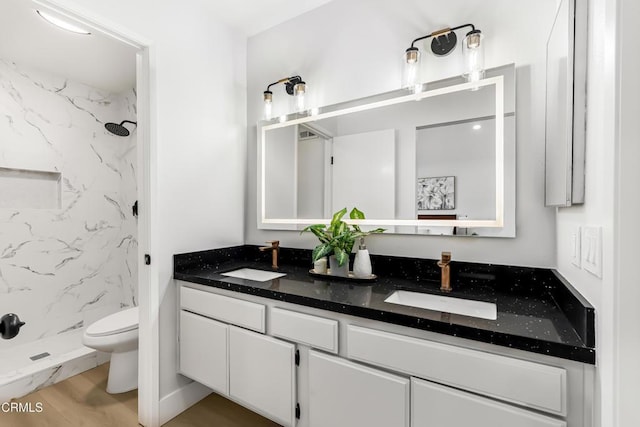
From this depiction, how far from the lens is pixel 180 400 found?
180 centimetres

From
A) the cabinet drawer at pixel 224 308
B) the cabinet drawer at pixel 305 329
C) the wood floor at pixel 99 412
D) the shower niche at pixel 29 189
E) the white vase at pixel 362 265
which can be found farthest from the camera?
the shower niche at pixel 29 189

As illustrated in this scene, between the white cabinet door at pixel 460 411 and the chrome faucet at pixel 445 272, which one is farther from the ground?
the chrome faucet at pixel 445 272

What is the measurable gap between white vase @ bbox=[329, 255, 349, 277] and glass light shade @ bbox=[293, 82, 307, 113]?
1010 mm

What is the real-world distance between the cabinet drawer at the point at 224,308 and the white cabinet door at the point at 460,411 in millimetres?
736

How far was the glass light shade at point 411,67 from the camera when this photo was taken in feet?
5.02

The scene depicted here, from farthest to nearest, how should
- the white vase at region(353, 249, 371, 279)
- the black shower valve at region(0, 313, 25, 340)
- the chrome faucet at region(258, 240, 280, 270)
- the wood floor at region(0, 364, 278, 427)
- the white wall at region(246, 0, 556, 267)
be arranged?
1. the chrome faucet at region(258, 240, 280, 270)
2. the wood floor at region(0, 364, 278, 427)
3. the white vase at region(353, 249, 371, 279)
4. the white wall at region(246, 0, 556, 267)
5. the black shower valve at region(0, 313, 25, 340)

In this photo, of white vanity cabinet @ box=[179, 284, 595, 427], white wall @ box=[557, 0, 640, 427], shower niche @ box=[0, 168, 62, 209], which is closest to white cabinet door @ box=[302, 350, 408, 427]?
white vanity cabinet @ box=[179, 284, 595, 427]

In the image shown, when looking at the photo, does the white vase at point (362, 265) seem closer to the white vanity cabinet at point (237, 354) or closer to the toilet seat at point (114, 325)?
the white vanity cabinet at point (237, 354)

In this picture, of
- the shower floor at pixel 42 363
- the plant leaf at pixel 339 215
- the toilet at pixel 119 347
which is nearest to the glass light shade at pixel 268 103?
the plant leaf at pixel 339 215

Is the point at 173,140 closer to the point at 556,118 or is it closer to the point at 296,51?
the point at 296,51

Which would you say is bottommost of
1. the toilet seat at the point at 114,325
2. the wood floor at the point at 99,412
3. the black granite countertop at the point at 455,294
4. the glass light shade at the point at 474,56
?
the wood floor at the point at 99,412

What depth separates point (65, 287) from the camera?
2734 mm

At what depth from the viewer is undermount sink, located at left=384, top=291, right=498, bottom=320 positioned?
1246 millimetres

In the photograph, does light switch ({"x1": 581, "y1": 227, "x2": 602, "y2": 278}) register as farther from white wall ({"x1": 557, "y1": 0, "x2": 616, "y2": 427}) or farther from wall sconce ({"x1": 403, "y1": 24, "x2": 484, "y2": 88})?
wall sconce ({"x1": 403, "y1": 24, "x2": 484, "y2": 88})
